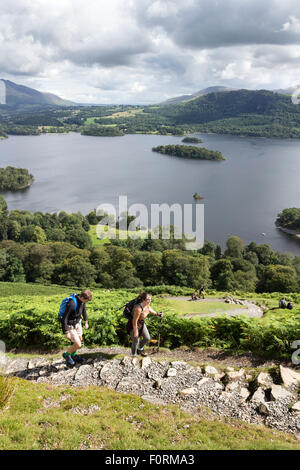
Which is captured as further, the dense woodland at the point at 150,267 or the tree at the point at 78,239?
the tree at the point at 78,239

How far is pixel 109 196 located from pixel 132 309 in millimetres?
113839

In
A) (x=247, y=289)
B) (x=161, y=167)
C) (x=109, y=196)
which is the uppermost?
(x=161, y=167)

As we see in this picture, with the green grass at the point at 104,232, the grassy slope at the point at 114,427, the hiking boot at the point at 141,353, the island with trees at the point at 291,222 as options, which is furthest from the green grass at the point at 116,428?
the island with trees at the point at 291,222

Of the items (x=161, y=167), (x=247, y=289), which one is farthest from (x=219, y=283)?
(x=161, y=167)

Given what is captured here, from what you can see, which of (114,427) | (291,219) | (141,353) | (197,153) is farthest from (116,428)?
(197,153)

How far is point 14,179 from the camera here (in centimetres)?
13238

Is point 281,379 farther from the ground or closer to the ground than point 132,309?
closer to the ground

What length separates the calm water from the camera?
9632 centimetres

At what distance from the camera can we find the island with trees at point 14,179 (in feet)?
433

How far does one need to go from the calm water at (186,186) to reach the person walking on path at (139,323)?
7675cm

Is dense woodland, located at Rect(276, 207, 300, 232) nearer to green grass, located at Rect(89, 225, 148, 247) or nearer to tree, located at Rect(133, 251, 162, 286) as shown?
green grass, located at Rect(89, 225, 148, 247)

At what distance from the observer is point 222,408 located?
6566mm

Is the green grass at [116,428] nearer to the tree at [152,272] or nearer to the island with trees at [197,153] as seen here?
the tree at [152,272]
